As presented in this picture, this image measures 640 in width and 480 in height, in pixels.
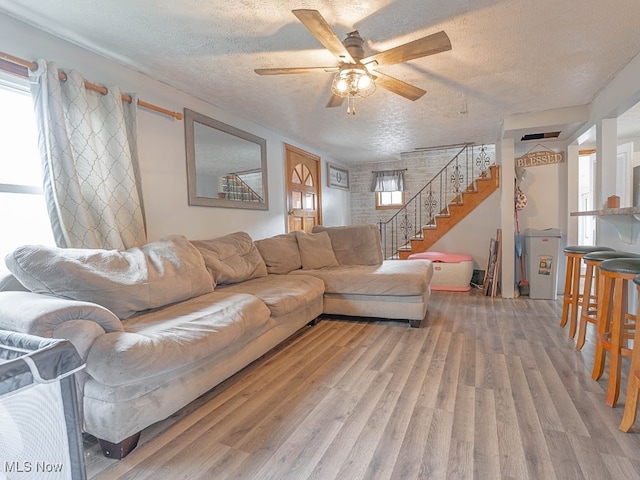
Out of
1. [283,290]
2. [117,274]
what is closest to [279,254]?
[283,290]

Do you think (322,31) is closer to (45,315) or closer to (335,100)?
(335,100)

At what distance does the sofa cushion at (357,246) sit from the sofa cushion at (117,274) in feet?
6.53

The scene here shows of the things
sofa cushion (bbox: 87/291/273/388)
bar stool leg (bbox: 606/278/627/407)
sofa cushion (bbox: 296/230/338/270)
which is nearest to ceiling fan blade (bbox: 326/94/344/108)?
sofa cushion (bbox: 87/291/273/388)

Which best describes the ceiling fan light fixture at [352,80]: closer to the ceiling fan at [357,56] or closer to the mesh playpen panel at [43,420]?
the ceiling fan at [357,56]

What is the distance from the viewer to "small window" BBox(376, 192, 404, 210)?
712 cm

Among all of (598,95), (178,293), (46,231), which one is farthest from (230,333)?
(598,95)

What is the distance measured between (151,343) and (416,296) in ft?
7.58

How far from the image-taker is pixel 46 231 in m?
2.15

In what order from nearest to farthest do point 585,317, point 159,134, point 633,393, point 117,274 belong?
1. point 633,393
2. point 117,274
3. point 585,317
4. point 159,134

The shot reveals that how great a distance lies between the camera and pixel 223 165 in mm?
3518

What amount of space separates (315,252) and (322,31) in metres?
2.51

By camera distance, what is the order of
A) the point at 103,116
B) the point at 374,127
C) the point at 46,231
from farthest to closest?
the point at 374,127 < the point at 103,116 < the point at 46,231

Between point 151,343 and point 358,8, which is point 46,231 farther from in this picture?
point 358,8

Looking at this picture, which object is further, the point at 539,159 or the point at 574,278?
the point at 539,159
